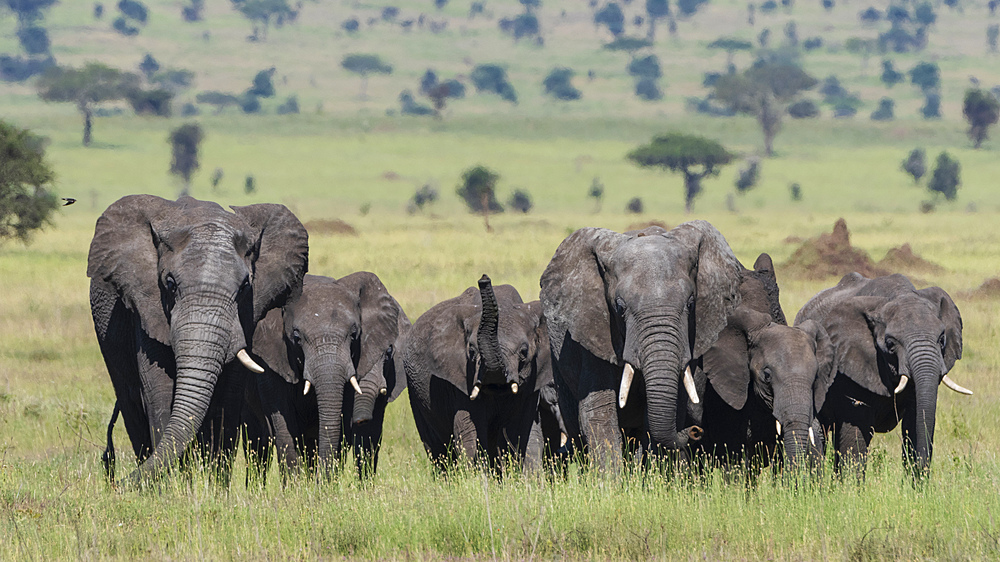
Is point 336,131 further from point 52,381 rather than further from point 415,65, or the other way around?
point 52,381

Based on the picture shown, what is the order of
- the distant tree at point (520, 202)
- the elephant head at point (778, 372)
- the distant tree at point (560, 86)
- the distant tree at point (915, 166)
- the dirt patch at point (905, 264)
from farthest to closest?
the distant tree at point (560, 86) → the distant tree at point (915, 166) → the distant tree at point (520, 202) → the dirt patch at point (905, 264) → the elephant head at point (778, 372)

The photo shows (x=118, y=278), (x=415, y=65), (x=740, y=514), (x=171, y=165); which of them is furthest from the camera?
(x=415, y=65)

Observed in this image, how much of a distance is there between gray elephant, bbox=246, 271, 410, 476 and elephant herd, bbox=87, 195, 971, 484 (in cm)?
2

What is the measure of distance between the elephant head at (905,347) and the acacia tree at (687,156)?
2650 inches

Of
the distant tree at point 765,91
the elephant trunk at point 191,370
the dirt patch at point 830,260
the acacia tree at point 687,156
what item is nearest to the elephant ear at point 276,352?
the elephant trunk at point 191,370

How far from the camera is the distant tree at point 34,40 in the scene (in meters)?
157

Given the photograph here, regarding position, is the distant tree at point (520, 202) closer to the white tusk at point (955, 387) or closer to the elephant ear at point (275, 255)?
the white tusk at point (955, 387)

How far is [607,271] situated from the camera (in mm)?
9344

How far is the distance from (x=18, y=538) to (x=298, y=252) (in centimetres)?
309

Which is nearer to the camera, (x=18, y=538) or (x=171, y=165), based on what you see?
(x=18, y=538)

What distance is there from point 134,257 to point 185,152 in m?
80.3

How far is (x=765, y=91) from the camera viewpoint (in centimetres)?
10962

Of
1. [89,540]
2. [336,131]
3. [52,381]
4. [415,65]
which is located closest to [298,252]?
[89,540]

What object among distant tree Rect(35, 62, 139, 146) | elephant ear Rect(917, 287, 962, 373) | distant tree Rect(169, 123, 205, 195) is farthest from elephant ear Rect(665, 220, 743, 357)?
distant tree Rect(35, 62, 139, 146)
